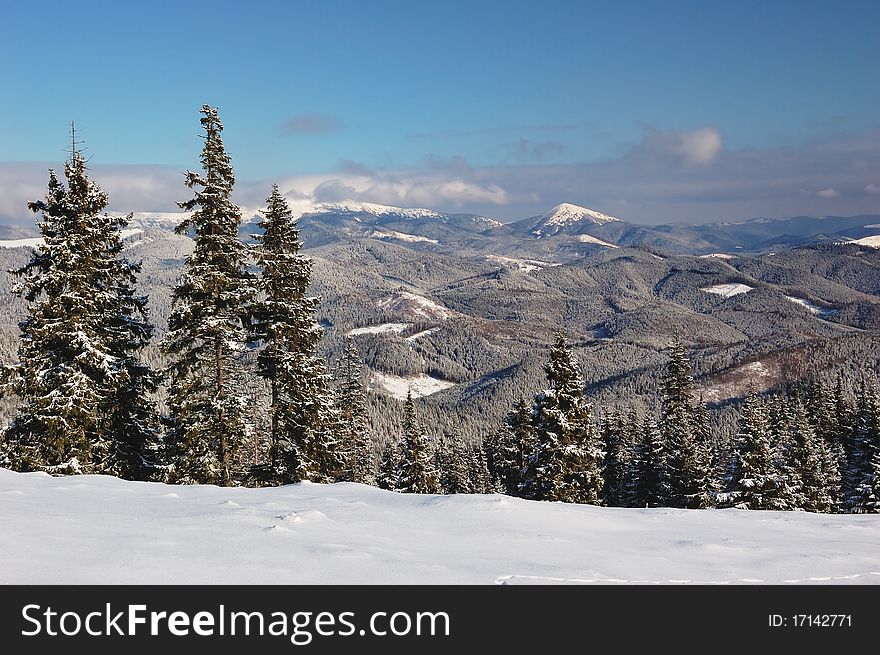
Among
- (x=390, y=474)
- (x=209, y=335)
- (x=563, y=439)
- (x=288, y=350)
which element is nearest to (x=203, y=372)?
(x=209, y=335)

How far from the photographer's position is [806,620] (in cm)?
620

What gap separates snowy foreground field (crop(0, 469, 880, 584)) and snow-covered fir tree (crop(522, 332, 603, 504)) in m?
16.9

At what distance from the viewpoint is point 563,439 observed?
3014 cm

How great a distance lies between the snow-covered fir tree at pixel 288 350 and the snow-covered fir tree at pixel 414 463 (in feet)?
47.3

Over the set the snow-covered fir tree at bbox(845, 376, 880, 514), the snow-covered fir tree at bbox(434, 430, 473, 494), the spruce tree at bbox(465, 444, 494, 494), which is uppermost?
the snow-covered fir tree at bbox(845, 376, 880, 514)

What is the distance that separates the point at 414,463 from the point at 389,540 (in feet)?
105

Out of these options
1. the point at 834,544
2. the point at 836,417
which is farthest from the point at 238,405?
the point at 836,417

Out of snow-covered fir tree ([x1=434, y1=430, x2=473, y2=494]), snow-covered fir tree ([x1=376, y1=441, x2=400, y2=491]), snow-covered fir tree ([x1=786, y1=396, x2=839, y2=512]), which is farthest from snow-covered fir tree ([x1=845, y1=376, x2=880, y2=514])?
snow-covered fir tree ([x1=434, y1=430, x2=473, y2=494])

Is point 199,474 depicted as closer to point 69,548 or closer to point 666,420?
point 69,548

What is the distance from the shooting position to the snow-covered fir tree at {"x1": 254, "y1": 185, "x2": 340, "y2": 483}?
2461cm

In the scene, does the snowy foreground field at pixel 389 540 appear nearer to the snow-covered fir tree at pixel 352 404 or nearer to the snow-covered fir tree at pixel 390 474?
the snow-covered fir tree at pixel 352 404

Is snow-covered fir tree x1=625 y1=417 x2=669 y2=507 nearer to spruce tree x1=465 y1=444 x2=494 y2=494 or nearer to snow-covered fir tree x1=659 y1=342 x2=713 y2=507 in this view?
snow-covered fir tree x1=659 y1=342 x2=713 y2=507

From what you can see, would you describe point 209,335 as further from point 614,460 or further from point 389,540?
point 614,460

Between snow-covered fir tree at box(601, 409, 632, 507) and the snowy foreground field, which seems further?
snow-covered fir tree at box(601, 409, 632, 507)
